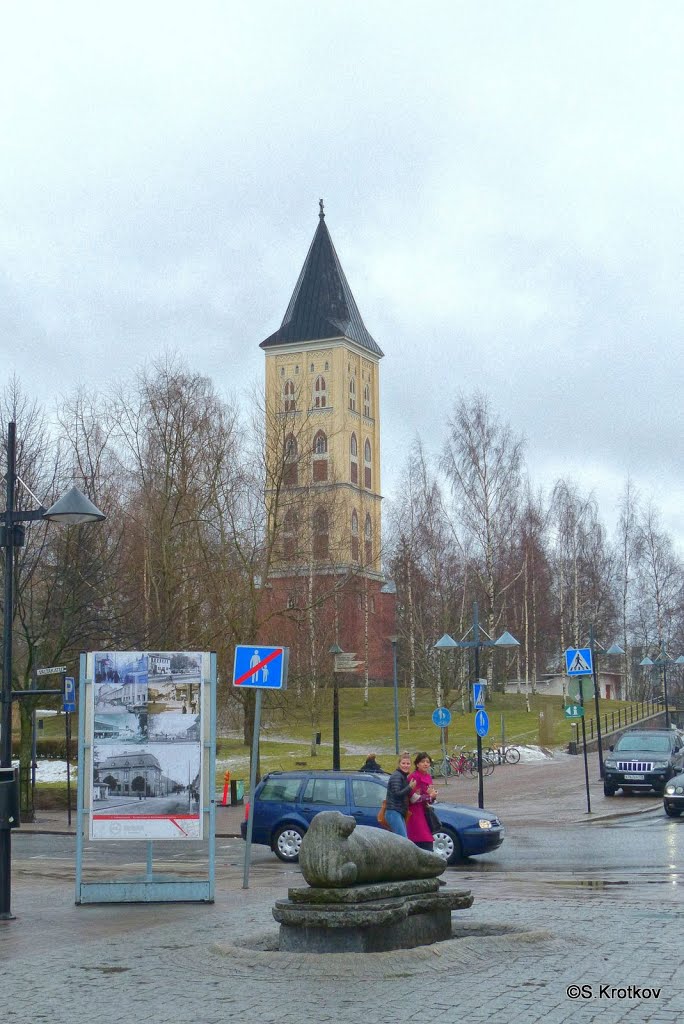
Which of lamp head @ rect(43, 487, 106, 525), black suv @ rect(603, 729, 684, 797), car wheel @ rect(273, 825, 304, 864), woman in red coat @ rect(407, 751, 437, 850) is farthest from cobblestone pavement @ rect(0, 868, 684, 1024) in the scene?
black suv @ rect(603, 729, 684, 797)

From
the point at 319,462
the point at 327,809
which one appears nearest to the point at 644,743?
the point at 327,809

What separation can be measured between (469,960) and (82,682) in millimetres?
6333

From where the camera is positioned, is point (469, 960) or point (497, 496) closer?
point (469, 960)

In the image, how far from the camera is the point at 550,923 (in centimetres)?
1162

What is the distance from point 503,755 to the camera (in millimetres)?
45594

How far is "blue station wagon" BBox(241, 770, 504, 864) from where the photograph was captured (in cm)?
1991

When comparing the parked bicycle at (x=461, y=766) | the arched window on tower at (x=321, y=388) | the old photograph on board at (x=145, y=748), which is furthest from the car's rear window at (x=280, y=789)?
the arched window on tower at (x=321, y=388)

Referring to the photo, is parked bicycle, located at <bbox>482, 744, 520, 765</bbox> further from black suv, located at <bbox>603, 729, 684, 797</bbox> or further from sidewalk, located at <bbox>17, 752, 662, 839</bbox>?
black suv, located at <bbox>603, 729, 684, 797</bbox>

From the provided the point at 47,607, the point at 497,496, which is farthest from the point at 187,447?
the point at 497,496

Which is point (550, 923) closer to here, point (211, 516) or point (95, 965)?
point (95, 965)

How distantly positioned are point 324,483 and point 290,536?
320 inches

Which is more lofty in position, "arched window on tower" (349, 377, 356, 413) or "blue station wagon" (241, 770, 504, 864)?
"arched window on tower" (349, 377, 356, 413)

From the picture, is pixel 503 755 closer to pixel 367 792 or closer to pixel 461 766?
pixel 461 766

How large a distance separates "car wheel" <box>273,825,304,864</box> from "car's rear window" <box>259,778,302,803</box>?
0.48 metres
